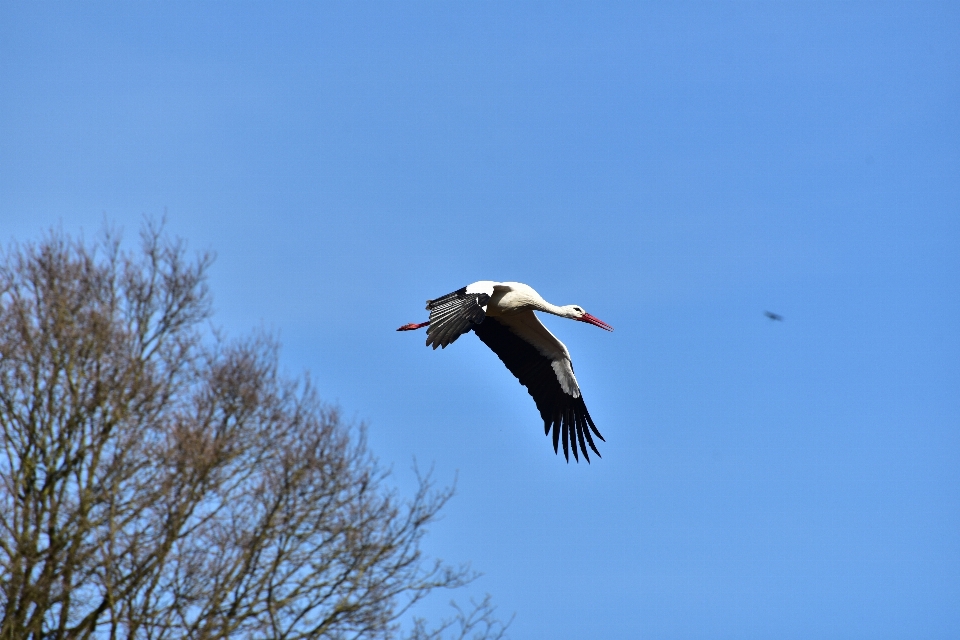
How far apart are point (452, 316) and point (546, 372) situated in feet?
9.32

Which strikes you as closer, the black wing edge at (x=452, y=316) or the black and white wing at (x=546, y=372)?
the black wing edge at (x=452, y=316)

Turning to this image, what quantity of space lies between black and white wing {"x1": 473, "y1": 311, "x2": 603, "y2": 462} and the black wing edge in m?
1.92

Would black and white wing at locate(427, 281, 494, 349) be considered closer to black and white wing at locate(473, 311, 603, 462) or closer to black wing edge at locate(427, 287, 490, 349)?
black wing edge at locate(427, 287, 490, 349)

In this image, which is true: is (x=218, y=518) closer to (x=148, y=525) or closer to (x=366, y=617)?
(x=148, y=525)

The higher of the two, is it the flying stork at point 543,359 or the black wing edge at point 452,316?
the flying stork at point 543,359

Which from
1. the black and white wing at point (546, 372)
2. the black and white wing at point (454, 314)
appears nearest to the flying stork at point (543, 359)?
the black and white wing at point (546, 372)

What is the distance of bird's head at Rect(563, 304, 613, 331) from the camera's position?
1550cm

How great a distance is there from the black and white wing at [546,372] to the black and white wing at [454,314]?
70.6 inches

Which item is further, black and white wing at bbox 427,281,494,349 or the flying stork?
the flying stork

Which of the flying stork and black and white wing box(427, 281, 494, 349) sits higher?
the flying stork

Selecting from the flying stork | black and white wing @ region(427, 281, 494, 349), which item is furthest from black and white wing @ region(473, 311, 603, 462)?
black and white wing @ region(427, 281, 494, 349)

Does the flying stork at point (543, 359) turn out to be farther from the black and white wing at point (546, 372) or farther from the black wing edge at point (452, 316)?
the black wing edge at point (452, 316)

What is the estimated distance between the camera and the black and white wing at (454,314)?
1276 cm

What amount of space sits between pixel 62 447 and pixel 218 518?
75.2 inches
